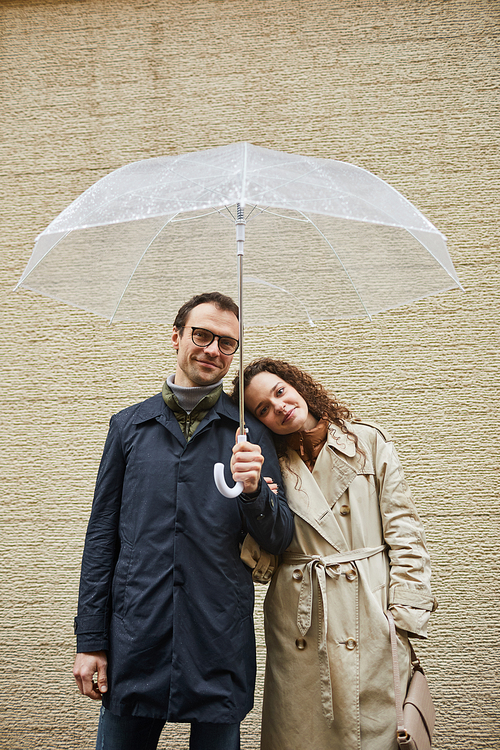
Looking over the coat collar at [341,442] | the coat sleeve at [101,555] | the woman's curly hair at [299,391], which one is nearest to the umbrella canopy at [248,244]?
the woman's curly hair at [299,391]

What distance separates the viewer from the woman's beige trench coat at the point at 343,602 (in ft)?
4.48

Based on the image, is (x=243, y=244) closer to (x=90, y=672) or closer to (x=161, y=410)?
(x=161, y=410)

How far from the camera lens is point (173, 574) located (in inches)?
51.3

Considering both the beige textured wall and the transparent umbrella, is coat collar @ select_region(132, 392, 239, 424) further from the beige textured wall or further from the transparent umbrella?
the beige textured wall

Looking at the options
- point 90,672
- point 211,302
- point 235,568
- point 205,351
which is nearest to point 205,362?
point 205,351

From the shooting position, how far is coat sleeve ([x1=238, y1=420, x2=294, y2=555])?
4.12 ft

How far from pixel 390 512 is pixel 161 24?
8.57 feet

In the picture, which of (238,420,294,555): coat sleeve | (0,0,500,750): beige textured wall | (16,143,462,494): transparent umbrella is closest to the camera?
(16,143,462,494): transparent umbrella

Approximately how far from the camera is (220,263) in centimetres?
167

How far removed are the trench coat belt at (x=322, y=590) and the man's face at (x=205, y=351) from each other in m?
0.53

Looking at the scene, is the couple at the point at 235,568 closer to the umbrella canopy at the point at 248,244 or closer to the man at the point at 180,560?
the man at the point at 180,560

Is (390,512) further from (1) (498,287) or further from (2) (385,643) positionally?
(1) (498,287)

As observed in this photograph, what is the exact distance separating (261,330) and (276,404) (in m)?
1.08

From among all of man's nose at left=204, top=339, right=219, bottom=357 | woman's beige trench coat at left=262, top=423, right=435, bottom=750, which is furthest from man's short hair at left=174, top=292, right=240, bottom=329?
woman's beige trench coat at left=262, top=423, right=435, bottom=750
